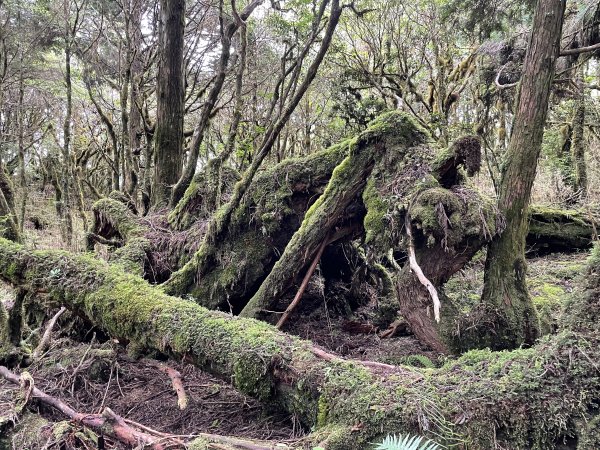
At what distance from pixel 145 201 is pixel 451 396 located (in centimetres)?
642

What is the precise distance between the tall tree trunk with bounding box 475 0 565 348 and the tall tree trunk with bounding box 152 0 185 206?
194 inches

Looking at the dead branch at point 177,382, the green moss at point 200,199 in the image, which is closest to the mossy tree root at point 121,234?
the green moss at point 200,199

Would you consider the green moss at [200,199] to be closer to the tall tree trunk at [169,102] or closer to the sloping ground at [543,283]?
the tall tree trunk at [169,102]

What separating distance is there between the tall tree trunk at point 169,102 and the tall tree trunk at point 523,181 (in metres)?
4.94

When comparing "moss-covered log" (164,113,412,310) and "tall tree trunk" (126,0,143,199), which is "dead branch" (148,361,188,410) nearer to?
"moss-covered log" (164,113,412,310)

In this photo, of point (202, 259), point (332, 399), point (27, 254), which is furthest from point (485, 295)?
point (27, 254)

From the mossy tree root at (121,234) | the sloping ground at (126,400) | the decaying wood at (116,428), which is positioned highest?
the mossy tree root at (121,234)

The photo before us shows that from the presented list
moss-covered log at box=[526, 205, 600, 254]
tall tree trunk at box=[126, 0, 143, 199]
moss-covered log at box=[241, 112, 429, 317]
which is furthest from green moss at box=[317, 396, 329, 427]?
tall tree trunk at box=[126, 0, 143, 199]

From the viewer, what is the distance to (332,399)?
232 centimetres

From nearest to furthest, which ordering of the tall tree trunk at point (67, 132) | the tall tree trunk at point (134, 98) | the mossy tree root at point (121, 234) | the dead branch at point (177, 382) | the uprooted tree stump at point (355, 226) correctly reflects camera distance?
the dead branch at point (177, 382)
the uprooted tree stump at point (355, 226)
the mossy tree root at point (121, 234)
the tall tree trunk at point (134, 98)
the tall tree trunk at point (67, 132)

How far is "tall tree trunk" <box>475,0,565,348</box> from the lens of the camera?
3.69 metres

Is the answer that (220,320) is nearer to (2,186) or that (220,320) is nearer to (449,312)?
(449,312)

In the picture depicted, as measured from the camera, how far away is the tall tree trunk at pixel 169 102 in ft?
20.6

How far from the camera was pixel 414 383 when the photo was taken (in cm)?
230
